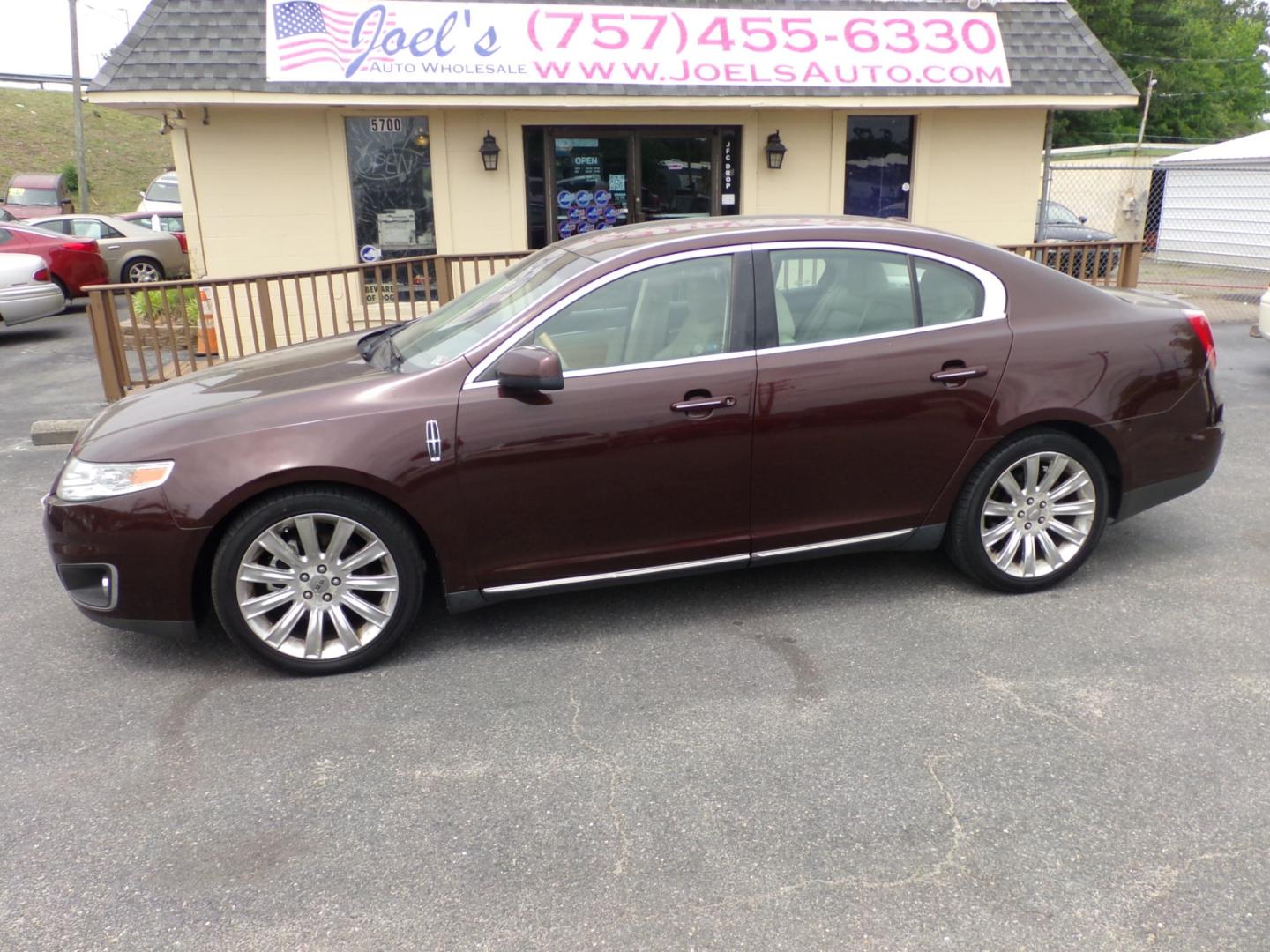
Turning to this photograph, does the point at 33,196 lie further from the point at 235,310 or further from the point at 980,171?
the point at 980,171

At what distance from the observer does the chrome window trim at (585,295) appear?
3852 mm

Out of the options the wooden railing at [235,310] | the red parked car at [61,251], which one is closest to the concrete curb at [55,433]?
the wooden railing at [235,310]

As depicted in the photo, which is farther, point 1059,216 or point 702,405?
point 1059,216

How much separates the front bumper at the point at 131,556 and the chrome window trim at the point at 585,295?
1148mm

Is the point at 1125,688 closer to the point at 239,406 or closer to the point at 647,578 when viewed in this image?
the point at 647,578

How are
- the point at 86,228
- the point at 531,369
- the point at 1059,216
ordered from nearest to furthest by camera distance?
the point at 531,369, the point at 86,228, the point at 1059,216

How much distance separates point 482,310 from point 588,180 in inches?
283

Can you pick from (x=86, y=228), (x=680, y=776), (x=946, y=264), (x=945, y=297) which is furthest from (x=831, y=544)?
(x=86, y=228)

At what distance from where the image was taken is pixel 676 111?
10844 millimetres

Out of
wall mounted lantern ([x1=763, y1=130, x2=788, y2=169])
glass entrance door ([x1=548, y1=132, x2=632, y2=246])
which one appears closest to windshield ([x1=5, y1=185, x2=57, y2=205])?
glass entrance door ([x1=548, y1=132, x2=632, y2=246])

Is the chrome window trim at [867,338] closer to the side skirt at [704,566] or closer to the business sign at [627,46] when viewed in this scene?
the side skirt at [704,566]

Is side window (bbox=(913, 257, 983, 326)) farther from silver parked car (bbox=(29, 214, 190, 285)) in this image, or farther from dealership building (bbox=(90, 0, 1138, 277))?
silver parked car (bbox=(29, 214, 190, 285))

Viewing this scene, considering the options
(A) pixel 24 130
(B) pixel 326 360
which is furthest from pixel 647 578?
(A) pixel 24 130

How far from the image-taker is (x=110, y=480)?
3705 millimetres
